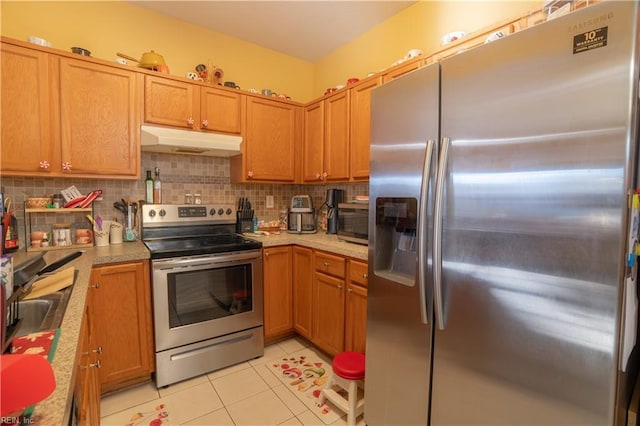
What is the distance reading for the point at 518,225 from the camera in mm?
1055

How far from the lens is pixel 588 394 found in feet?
3.06

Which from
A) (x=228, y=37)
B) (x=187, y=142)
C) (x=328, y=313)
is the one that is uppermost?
(x=228, y=37)

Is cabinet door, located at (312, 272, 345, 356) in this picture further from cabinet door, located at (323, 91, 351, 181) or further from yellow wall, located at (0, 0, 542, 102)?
yellow wall, located at (0, 0, 542, 102)

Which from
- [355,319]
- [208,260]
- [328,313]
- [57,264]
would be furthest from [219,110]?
[355,319]

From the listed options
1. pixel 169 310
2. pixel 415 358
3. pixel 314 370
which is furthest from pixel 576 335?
pixel 169 310

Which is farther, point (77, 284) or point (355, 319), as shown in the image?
point (355, 319)

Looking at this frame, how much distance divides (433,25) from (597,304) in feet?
7.02

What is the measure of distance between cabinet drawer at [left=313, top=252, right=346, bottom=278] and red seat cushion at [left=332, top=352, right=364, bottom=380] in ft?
1.68

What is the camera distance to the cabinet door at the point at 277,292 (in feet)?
8.32

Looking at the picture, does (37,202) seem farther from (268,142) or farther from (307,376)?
(307,376)

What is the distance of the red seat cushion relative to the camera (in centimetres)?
176

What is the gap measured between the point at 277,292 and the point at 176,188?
4.12ft

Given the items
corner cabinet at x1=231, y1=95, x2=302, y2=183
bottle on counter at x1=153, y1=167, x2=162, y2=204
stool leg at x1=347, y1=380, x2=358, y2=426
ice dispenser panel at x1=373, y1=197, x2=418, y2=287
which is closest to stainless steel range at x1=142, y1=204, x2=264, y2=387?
bottle on counter at x1=153, y1=167, x2=162, y2=204

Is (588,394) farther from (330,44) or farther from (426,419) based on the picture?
(330,44)
